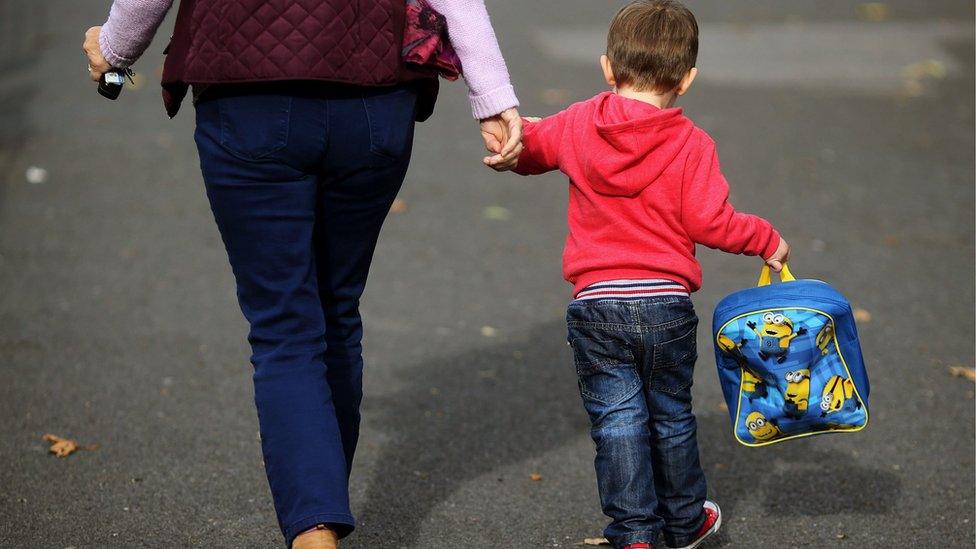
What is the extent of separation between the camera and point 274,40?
2.51 meters

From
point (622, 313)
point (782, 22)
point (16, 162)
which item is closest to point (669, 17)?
point (622, 313)

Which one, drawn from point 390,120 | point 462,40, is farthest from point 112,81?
point 462,40

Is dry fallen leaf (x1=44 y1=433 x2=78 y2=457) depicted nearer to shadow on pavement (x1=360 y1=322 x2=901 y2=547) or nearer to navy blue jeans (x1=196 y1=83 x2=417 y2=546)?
shadow on pavement (x1=360 y1=322 x2=901 y2=547)

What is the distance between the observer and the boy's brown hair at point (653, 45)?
2914 mm

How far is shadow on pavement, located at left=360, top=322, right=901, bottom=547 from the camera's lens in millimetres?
3803

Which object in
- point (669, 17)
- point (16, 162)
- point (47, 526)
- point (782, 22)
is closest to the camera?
point (669, 17)

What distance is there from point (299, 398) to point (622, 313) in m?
0.81

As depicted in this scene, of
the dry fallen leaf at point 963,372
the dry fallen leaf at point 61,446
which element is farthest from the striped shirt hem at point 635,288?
the dry fallen leaf at point 963,372

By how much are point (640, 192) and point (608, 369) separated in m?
0.45

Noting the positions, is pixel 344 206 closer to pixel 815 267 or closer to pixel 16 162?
pixel 815 267

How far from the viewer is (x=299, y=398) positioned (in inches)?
107

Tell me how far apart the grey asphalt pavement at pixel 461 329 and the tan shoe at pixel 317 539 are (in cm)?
85

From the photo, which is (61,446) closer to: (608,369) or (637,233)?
(608,369)

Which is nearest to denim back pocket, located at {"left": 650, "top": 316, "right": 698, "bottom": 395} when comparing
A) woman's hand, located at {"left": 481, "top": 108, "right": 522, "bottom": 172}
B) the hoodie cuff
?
the hoodie cuff
